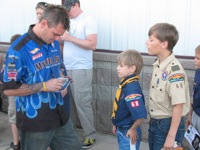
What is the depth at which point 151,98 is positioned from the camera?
2771 millimetres

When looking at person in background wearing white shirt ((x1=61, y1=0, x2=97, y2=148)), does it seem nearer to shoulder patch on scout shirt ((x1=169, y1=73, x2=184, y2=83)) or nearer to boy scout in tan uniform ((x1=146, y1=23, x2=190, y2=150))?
boy scout in tan uniform ((x1=146, y1=23, x2=190, y2=150))

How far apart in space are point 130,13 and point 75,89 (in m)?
1.23

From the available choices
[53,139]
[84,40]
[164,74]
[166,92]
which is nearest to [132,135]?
[166,92]

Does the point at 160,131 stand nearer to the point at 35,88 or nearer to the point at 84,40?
the point at 35,88

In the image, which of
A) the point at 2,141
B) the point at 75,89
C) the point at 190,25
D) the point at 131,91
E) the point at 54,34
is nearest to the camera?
the point at 54,34

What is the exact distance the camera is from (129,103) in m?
2.73

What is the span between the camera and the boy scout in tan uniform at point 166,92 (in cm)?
255

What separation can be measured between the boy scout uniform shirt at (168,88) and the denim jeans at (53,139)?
0.76 m

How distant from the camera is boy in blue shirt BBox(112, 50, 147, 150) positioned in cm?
273

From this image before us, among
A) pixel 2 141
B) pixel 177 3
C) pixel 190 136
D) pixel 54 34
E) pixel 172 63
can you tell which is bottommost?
pixel 2 141

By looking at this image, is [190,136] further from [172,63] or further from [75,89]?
[75,89]

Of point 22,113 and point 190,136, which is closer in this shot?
point 22,113

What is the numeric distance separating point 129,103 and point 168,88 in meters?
0.35

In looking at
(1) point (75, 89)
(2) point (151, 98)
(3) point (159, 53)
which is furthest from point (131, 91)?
(1) point (75, 89)
